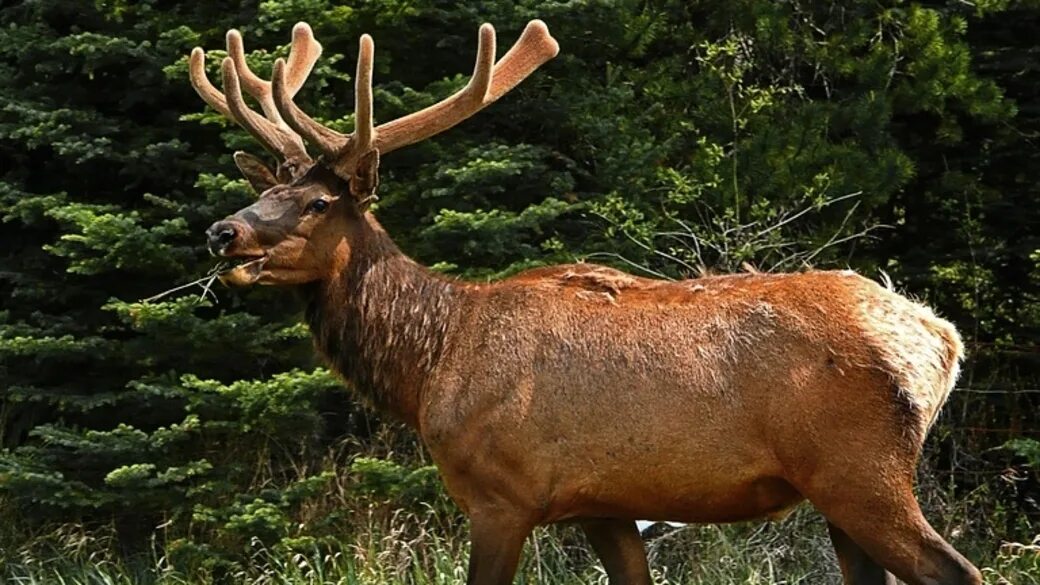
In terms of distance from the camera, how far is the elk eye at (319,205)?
249 inches

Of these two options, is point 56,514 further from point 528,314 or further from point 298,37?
point 528,314

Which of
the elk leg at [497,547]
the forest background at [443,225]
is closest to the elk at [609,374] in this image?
the elk leg at [497,547]

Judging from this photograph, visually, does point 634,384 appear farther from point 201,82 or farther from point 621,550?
point 201,82

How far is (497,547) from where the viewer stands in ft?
19.4

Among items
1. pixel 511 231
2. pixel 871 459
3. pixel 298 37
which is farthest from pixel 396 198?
pixel 871 459

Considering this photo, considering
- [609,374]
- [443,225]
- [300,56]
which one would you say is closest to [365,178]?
[300,56]

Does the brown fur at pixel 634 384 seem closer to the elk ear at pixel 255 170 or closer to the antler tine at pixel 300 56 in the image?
the elk ear at pixel 255 170

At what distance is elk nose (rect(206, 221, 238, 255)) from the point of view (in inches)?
238

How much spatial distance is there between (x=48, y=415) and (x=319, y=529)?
1.98 meters

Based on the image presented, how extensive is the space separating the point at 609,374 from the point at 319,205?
1345 millimetres

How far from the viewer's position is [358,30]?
868 centimetres

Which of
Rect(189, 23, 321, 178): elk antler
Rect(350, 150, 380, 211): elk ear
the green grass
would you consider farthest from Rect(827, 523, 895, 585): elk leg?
Rect(189, 23, 321, 178): elk antler

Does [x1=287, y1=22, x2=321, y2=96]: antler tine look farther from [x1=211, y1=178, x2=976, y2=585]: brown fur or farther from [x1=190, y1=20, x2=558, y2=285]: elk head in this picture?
[x1=211, y1=178, x2=976, y2=585]: brown fur

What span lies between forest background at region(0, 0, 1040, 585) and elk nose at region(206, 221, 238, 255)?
7.01 feet
